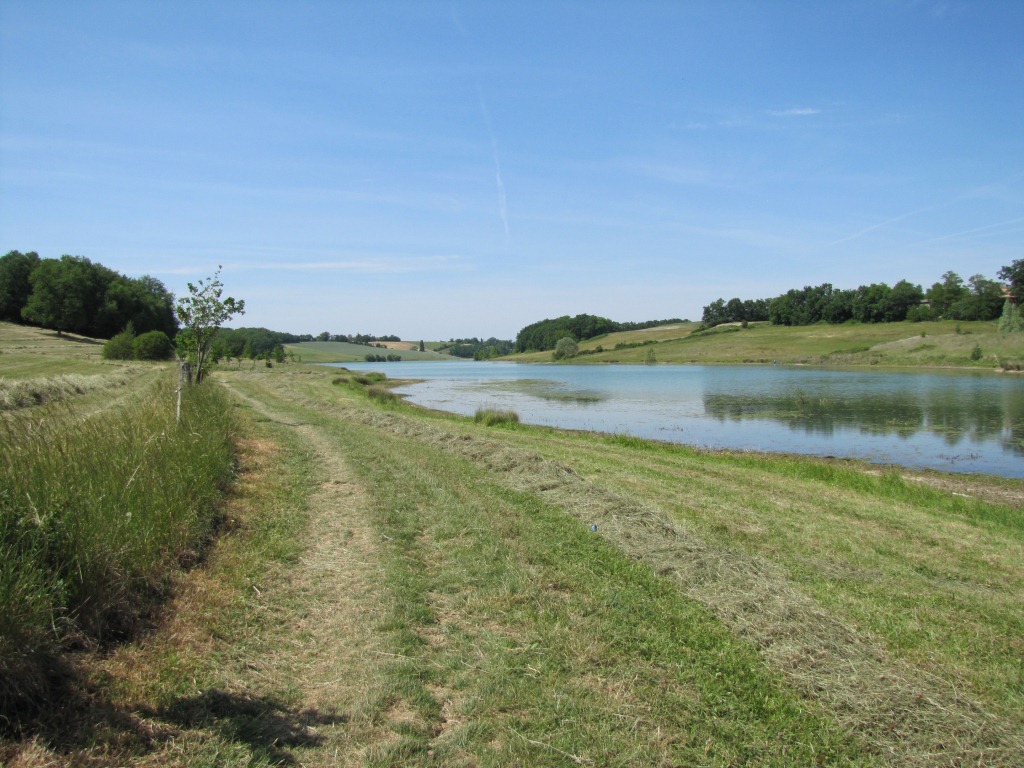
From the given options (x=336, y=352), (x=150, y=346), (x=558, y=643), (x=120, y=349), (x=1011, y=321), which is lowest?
(x=558, y=643)

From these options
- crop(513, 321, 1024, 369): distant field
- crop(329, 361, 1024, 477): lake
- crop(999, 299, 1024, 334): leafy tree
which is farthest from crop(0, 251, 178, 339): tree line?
crop(999, 299, 1024, 334): leafy tree

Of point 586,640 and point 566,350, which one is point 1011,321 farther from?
point 586,640

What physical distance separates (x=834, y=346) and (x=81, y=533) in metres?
102

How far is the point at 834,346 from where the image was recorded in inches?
3526

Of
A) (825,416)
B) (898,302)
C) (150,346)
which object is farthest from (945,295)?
(150,346)

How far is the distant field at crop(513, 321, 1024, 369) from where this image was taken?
66562mm

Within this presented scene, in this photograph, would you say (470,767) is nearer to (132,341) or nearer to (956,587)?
(956,587)

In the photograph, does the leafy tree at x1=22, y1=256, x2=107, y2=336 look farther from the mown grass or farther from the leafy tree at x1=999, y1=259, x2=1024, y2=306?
the leafy tree at x1=999, y1=259, x2=1024, y2=306

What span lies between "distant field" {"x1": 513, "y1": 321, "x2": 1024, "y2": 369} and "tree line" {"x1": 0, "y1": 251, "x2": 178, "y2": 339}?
84279 millimetres

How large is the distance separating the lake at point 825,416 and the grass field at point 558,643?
38.0 feet

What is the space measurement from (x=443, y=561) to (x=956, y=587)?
5.81 metres

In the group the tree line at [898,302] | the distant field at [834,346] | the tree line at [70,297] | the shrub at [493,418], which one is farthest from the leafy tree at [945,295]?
the tree line at [70,297]

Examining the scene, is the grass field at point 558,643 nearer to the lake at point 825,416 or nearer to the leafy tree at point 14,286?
the lake at point 825,416

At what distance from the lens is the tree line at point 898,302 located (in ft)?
325
